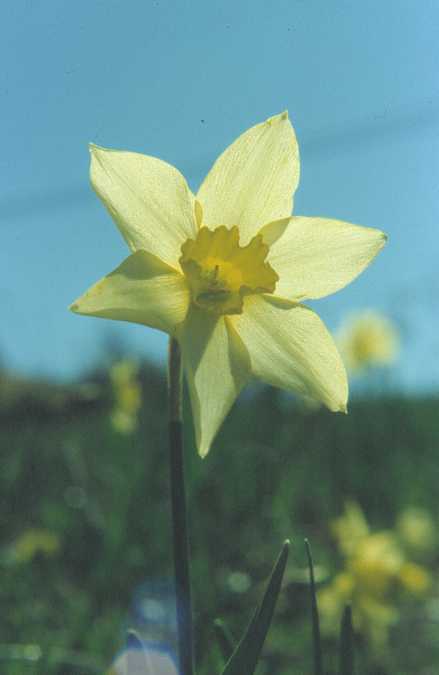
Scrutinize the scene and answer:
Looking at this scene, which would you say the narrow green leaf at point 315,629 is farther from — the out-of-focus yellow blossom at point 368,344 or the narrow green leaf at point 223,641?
the out-of-focus yellow blossom at point 368,344

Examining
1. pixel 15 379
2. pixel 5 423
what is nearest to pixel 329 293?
pixel 5 423

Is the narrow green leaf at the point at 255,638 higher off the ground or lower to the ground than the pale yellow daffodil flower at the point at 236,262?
lower

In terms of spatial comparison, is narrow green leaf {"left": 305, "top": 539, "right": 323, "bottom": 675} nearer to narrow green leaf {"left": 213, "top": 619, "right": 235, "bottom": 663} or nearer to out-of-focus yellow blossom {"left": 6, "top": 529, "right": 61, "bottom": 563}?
narrow green leaf {"left": 213, "top": 619, "right": 235, "bottom": 663}

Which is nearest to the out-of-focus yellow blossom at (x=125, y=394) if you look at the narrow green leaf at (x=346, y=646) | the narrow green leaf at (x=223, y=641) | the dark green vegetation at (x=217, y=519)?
the dark green vegetation at (x=217, y=519)

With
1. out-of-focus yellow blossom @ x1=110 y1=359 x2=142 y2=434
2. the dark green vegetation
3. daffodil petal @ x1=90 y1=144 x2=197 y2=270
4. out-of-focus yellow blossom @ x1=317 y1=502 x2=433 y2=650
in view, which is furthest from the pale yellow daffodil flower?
out-of-focus yellow blossom @ x1=110 y1=359 x2=142 y2=434

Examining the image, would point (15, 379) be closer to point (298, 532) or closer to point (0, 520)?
point (0, 520)
